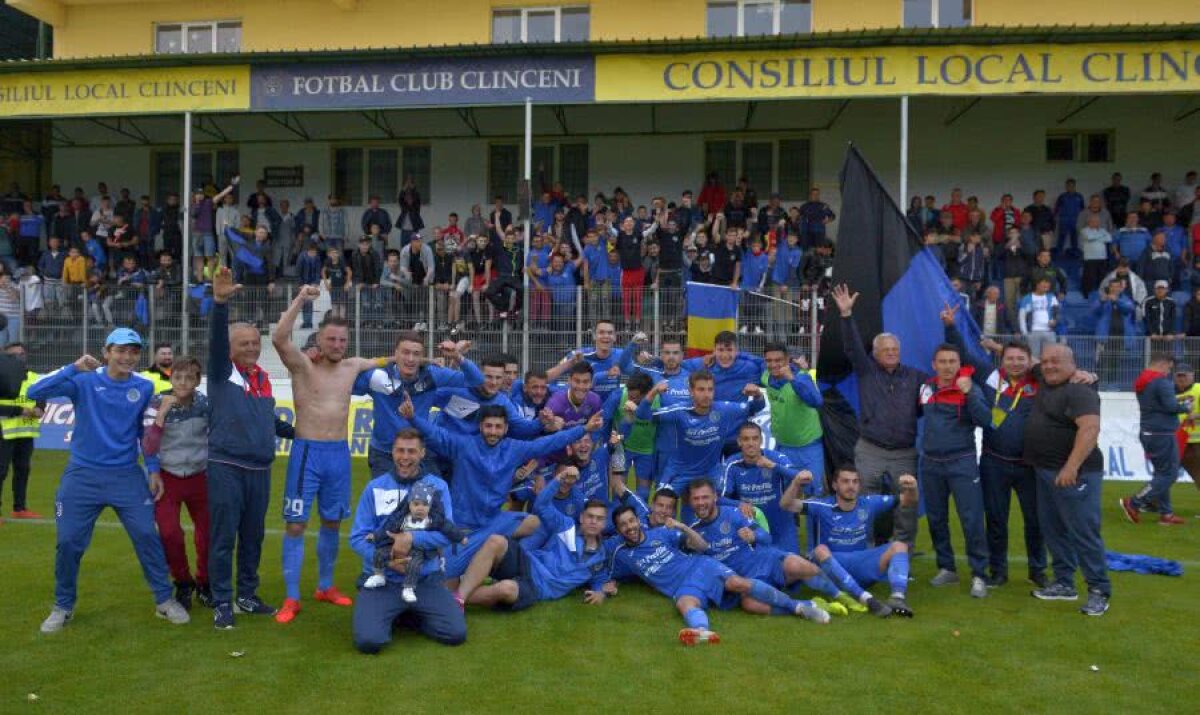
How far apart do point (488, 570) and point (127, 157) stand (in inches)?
846

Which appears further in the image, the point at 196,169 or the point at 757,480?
the point at 196,169

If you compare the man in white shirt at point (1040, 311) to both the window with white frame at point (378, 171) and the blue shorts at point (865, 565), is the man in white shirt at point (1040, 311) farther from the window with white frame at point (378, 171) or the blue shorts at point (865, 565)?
the window with white frame at point (378, 171)

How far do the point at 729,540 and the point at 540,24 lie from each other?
1814 centimetres

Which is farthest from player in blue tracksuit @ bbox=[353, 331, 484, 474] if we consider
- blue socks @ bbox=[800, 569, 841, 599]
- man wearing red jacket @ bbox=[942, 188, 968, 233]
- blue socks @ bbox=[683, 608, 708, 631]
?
man wearing red jacket @ bbox=[942, 188, 968, 233]

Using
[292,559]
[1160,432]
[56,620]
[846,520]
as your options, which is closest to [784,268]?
[1160,432]

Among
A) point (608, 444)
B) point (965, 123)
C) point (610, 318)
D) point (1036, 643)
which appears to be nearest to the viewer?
point (1036, 643)

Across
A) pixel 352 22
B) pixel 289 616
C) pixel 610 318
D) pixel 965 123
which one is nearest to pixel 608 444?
pixel 289 616

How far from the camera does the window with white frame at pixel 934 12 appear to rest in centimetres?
2230

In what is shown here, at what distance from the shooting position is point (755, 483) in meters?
8.70

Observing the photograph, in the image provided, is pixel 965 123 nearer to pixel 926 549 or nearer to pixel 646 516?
pixel 926 549

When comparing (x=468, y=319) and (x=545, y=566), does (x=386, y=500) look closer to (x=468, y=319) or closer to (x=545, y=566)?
(x=545, y=566)

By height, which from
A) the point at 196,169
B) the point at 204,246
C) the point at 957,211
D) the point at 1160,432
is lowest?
the point at 1160,432

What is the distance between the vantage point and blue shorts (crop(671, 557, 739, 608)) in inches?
299

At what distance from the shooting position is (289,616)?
734 cm
